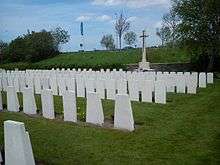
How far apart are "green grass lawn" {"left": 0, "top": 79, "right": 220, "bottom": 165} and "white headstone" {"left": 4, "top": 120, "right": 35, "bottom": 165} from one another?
1103 millimetres

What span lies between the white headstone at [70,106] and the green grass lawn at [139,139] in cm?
34

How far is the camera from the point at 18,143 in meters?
6.67

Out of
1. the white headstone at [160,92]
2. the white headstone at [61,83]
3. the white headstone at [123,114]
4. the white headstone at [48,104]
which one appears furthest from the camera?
the white headstone at [61,83]

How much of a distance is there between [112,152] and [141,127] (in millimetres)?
2511

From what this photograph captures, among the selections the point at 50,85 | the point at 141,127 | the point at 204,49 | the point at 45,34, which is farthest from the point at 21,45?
the point at 141,127

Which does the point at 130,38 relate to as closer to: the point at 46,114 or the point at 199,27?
the point at 199,27

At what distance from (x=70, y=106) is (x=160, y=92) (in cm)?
475

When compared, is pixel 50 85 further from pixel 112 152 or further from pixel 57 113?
pixel 112 152

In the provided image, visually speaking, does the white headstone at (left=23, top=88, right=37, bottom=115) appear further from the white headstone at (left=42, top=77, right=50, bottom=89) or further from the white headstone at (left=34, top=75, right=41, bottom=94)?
the white headstone at (left=42, top=77, right=50, bottom=89)

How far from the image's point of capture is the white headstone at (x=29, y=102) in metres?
13.4

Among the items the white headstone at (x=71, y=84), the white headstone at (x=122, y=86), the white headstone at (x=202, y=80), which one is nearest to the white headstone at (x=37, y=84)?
the white headstone at (x=71, y=84)

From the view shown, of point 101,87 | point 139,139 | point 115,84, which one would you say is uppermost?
point 115,84

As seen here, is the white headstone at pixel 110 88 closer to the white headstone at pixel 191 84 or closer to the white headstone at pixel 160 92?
the white headstone at pixel 160 92

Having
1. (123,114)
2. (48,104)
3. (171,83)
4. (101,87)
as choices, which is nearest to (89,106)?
(123,114)
